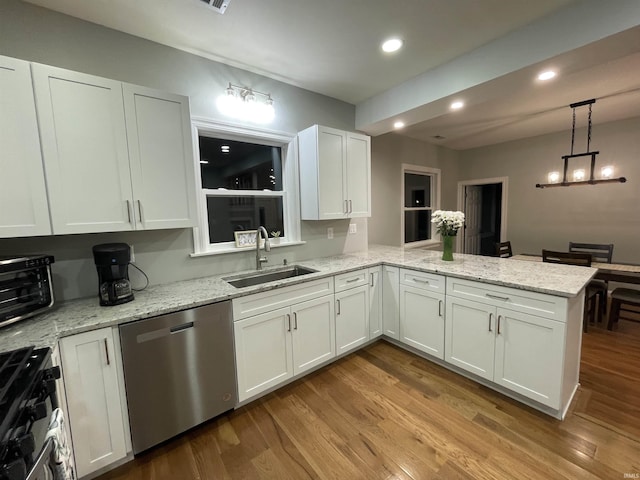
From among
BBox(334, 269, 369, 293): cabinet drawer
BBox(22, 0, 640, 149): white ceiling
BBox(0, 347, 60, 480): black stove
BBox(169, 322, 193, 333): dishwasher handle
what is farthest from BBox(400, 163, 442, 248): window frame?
BBox(0, 347, 60, 480): black stove

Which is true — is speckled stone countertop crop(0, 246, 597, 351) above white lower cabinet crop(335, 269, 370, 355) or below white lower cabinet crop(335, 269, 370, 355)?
above

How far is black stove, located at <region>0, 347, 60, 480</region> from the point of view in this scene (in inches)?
28.8

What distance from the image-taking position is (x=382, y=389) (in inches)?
86.9

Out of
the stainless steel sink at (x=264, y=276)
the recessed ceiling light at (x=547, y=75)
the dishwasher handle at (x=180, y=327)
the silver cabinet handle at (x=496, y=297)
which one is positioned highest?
the recessed ceiling light at (x=547, y=75)

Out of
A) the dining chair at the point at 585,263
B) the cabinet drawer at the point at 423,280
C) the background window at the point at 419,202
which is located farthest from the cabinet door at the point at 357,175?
the dining chair at the point at 585,263

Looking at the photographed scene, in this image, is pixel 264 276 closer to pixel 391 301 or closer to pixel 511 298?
pixel 391 301

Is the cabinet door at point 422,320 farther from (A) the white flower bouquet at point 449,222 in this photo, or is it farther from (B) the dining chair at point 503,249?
(B) the dining chair at point 503,249

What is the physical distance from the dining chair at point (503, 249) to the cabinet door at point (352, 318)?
9.11 feet

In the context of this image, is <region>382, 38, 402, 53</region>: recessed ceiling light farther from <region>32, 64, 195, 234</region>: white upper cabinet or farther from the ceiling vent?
<region>32, 64, 195, 234</region>: white upper cabinet

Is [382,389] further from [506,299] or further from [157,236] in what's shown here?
[157,236]

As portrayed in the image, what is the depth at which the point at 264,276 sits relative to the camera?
2.51 m

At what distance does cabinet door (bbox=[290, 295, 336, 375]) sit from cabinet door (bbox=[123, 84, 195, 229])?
3.62ft

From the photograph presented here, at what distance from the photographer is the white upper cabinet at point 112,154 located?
1496mm

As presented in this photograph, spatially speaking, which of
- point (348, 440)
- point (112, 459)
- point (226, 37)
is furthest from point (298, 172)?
point (112, 459)
